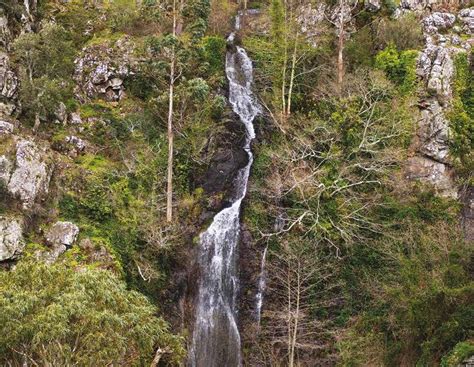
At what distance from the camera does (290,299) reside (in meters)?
21.3

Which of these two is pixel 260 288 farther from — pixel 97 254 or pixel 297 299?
pixel 97 254

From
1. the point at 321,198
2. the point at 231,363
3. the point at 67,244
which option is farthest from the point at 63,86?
the point at 231,363

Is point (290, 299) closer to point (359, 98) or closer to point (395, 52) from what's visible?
point (359, 98)

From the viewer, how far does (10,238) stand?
774 inches

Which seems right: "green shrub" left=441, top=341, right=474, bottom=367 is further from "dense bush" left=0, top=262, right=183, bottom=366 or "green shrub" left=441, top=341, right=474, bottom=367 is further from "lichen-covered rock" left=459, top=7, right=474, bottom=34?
"lichen-covered rock" left=459, top=7, right=474, bottom=34

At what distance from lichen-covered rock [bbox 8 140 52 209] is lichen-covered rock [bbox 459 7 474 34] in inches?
1032

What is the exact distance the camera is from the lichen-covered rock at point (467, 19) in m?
29.7

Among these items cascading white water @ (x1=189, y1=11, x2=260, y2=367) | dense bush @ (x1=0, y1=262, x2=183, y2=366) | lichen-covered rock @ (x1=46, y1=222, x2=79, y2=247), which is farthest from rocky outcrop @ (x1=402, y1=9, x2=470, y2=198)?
dense bush @ (x1=0, y1=262, x2=183, y2=366)

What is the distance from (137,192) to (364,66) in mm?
15677

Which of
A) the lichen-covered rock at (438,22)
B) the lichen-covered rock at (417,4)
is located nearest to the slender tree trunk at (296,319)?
the lichen-covered rock at (438,22)

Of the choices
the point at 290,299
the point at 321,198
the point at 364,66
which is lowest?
the point at 290,299

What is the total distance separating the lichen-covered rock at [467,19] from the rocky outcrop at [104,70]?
70.2 feet

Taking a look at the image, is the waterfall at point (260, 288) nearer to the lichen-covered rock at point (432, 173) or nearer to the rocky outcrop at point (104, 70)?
the lichen-covered rock at point (432, 173)

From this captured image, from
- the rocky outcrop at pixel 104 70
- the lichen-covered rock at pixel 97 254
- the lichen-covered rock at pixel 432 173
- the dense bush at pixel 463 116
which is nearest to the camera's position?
the lichen-covered rock at pixel 97 254
